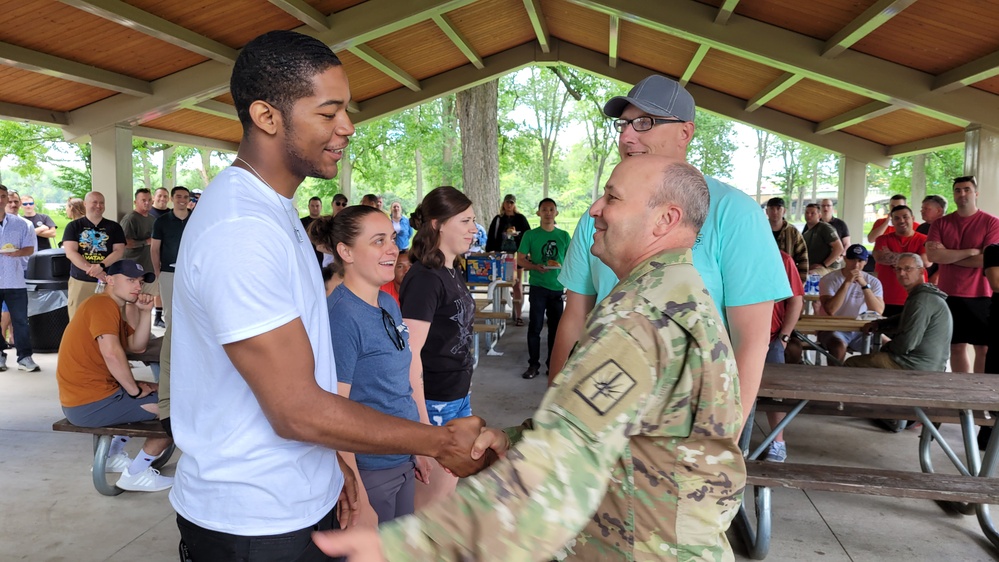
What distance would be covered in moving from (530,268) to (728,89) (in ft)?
20.6

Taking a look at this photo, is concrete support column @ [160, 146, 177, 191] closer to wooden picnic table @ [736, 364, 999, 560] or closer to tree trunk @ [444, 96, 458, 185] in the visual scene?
tree trunk @ [444, 96, 458, 185]

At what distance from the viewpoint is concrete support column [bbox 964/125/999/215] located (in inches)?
314

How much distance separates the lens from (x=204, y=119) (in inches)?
449

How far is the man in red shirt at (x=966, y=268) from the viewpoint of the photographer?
607 centimetres

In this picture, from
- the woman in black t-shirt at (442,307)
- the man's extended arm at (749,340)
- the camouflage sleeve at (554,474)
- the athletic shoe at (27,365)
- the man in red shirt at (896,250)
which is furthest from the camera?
the athletic shoe at (27,365)

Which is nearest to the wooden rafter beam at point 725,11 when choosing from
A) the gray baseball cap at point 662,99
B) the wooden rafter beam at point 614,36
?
the wooden rafter beam at point 614,36

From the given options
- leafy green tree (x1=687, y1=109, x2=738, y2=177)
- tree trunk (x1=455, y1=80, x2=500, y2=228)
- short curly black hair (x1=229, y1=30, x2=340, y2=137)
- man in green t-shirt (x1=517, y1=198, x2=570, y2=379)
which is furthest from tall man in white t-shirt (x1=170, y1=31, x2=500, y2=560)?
leafy green tree (x1=687, y1=109, x2=738, y2=177)

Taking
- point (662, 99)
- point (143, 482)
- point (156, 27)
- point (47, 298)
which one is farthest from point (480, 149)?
point (662, 99)

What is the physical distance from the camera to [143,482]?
4.25 metres

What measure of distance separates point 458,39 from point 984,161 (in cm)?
751

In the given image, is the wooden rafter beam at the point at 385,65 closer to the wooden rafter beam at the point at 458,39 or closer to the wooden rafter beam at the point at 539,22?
the wooden rafter beam at the point at 458,39

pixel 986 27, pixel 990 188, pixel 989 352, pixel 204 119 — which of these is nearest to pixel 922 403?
pixel 989 352

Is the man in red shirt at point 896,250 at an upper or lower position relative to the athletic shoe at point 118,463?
upper

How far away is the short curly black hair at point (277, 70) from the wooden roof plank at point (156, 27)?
19.4 ft
